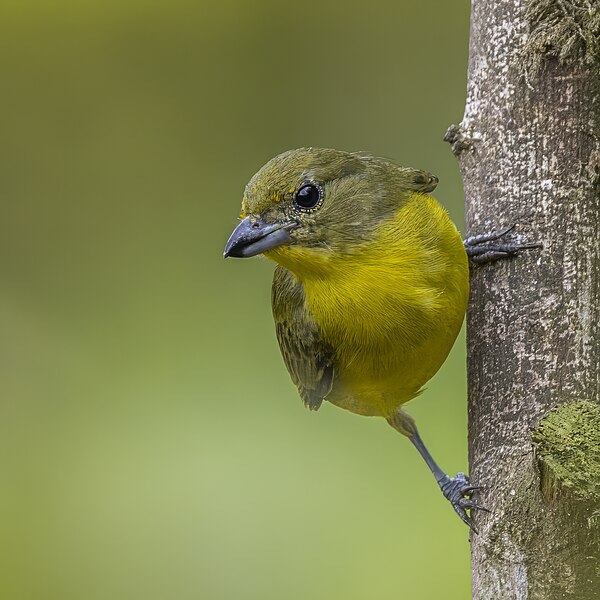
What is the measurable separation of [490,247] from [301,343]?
105cm

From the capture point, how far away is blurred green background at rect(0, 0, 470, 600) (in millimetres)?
7027

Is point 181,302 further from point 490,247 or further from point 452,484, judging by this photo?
point 490,247

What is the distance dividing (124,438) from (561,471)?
522 centimetres

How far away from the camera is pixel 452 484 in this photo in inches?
158

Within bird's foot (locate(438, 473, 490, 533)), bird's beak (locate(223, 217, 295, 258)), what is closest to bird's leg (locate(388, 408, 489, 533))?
bird's foot (locate(438, 473, 490, 533))

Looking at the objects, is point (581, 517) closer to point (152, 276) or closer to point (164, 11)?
point (152, 276)

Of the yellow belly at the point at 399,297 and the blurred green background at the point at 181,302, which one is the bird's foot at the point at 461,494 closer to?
the yellow belly at the point at 399,297

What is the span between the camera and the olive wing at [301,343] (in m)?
4.20

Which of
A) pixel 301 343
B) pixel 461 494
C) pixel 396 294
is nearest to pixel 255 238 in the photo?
pixel 396 294

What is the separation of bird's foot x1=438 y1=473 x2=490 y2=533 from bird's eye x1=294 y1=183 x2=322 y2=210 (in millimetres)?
1197

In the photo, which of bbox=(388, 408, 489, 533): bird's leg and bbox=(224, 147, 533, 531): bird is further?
bbox=(224, 147, 533, 531): bird

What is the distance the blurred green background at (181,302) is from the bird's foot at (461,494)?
2543mm

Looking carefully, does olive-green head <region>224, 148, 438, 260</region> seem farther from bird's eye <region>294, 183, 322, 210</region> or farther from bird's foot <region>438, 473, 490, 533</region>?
bird's foot <region>438, 473, 490, 533</region>

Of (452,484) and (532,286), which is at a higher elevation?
(532,286)
